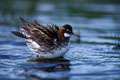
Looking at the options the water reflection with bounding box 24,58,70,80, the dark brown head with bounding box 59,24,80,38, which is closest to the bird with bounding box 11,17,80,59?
the dark brown head with bounding box 59,24,80,38

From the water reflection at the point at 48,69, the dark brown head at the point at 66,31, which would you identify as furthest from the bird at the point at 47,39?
the water reflection at the point at 48,69

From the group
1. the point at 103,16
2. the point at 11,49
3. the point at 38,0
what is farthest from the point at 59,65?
the point at 38,0

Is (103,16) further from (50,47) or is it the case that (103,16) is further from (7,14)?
(50,47)

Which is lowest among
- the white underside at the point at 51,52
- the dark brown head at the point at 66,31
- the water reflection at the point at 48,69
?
the water reflection at the point at 48,69

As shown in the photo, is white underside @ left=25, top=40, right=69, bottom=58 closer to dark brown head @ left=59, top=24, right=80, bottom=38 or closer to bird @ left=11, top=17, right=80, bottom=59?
bird @ left=11, top=17, right=80, bottom=59

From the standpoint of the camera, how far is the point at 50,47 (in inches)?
356

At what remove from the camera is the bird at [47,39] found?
907cm

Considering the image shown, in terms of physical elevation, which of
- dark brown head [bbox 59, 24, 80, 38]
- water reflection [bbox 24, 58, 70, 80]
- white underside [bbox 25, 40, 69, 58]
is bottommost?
water reflection [bbox 24, 58, 70, 80]

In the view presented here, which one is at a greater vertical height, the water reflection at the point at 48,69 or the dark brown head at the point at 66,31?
the dark brown head at the point at 66,31

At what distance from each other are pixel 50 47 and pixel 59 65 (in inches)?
29.0

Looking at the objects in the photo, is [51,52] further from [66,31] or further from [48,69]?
[48,69]

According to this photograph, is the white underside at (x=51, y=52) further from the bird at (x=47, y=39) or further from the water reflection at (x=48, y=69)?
the water reflection at (x=48, y=69)

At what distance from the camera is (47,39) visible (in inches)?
363

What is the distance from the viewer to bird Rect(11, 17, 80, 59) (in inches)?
357
